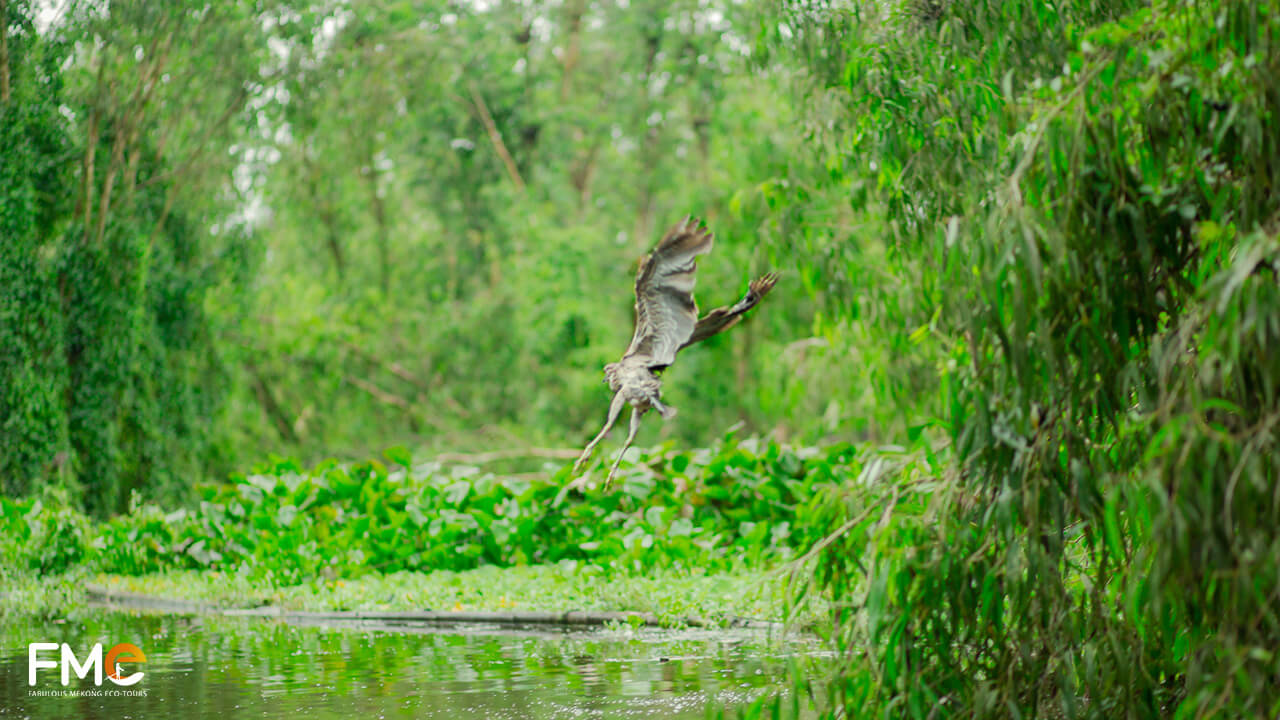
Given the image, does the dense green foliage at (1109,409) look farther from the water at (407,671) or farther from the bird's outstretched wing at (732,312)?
the water at (407,671)

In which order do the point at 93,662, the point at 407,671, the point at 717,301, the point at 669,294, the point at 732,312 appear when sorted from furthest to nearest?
the point at 717,301
the point at 93,662
the point at 407,671
the point at 669,294
the point at 732,312

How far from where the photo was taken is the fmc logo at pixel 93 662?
858 cm

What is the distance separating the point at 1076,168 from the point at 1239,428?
3.26 ft

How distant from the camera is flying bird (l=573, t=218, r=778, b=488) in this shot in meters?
6.68

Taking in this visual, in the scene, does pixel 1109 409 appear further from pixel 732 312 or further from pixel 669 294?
pixel 669 294

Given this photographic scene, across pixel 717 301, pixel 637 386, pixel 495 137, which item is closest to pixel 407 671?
pixel 637 386

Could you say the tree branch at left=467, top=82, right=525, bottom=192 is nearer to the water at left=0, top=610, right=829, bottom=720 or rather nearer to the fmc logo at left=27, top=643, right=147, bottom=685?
the water at left=0, top=610, right=829, bottom=720

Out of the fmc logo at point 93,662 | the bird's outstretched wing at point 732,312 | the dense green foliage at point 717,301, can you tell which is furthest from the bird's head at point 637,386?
the fmc logo at point 93,662

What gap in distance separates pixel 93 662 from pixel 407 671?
227 cm

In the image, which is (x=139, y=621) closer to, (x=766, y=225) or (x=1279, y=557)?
(x=766, y=225)

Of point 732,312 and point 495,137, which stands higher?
point 495,137

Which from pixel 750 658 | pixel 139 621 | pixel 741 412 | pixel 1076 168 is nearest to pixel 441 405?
pixel 741 412

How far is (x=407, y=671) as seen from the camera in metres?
8.63

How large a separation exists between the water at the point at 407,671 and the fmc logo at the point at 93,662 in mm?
76
